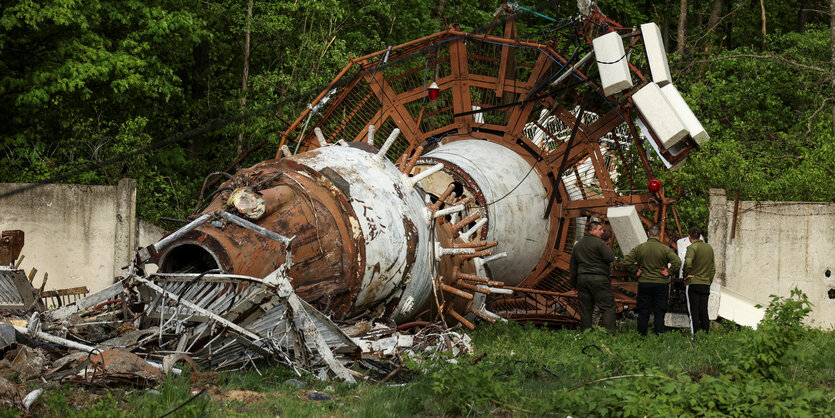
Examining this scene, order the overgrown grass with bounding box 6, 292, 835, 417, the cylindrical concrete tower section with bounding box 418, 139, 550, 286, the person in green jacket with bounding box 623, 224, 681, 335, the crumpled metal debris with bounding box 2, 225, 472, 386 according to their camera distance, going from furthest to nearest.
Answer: the cylindrical concrete tower section with bounding box 418, 139, 550, 286 → the person in green jacket with bounding box 623, 224, 681, 335 → the crumpled metal debris with bounding box 2, 225, 472, 386 → the overgrown grass with bounding box 6, 292, 835, 417

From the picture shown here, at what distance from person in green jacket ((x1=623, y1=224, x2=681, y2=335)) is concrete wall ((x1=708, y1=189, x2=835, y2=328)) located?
1845 mm

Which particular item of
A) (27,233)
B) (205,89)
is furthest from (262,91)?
(27,233)

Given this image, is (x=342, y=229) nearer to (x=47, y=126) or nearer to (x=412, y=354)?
(x=412, y=354)

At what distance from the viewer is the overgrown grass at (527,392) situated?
6.07 m

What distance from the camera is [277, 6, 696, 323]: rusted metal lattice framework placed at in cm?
1316

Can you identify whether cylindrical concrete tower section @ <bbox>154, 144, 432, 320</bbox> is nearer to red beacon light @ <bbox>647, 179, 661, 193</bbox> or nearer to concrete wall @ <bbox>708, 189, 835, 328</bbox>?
red beacon light @ <bbox>647, 179, 661, 193</bbox>

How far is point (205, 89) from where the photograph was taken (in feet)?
73.2

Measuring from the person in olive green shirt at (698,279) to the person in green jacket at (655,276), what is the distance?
19cm

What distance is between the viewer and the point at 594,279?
11.5m

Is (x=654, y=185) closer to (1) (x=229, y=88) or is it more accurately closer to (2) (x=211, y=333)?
(2) (x=211, y=333)

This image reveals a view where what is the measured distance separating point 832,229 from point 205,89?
14.6m

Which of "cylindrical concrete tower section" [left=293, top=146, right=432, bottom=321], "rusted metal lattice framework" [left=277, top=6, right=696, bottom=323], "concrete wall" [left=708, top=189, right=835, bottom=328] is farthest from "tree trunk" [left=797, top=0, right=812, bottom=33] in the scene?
"cylindrical concrete tower section" [left=293, top=146, right=432, bottom=321]

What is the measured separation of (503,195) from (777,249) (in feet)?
12.9

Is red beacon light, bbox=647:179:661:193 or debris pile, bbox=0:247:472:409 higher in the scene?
red beacon light, bbox=647:179:661:193
